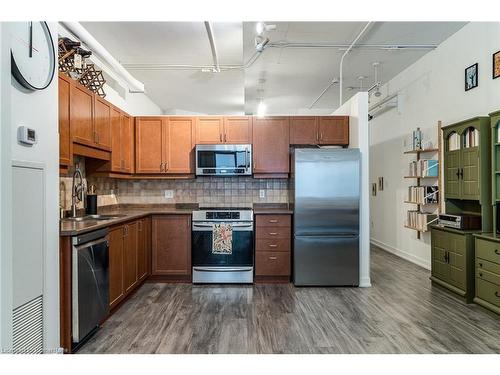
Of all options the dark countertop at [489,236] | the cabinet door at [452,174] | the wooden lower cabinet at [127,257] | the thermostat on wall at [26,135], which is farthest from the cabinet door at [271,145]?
the thermostat on wall at [26,135]

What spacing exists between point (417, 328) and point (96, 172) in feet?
12.0

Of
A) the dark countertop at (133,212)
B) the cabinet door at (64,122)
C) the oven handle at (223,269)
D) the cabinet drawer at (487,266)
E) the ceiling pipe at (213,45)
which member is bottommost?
the oven handle at (223,269)

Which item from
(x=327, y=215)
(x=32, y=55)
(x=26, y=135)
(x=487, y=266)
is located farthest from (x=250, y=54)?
(x=487, y=266)

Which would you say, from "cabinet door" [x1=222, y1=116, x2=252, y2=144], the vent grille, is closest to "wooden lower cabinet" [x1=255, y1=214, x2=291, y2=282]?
"cabinet door" [x1=222, y1=116, x2=252, y2=144]

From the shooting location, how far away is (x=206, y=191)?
4898 mm

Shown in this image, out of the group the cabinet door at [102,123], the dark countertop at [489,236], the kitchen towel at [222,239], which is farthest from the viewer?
the kitchen towel at [222,239]

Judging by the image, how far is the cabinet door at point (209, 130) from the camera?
460cm

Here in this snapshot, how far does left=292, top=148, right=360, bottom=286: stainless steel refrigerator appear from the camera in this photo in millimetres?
3977

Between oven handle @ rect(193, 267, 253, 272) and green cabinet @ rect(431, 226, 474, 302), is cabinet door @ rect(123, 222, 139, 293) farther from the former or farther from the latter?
green cabinet @ rect(431, 226, 474, 302)

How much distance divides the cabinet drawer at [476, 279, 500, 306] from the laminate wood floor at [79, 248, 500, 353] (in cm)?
15

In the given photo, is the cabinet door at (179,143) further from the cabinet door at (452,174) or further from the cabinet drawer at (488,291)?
the cabinet drawer at (488,291)

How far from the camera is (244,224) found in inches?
163

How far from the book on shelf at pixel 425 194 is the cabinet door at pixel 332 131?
132 centimetres

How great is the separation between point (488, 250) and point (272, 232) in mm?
2238
